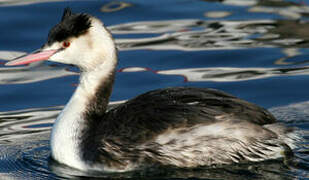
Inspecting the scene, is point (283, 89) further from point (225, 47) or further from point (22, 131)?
point (22, 131)

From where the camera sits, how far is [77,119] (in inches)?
293

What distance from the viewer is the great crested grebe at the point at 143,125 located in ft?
23.0

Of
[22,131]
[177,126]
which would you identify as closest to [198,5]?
[22,131]

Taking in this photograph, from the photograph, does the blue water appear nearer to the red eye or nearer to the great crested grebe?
the great crested grebe

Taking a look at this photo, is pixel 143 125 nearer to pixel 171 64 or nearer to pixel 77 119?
pixel 77 119

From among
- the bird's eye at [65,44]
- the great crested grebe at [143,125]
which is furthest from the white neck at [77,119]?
the bird's eye at [65,44]

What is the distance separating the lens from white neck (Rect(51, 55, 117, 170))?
7281 mm

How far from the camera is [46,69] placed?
35.2 ft

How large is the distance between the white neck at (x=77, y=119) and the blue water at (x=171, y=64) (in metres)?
0.13

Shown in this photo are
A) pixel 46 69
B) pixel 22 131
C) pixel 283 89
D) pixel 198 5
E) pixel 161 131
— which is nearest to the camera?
pixel 161 131

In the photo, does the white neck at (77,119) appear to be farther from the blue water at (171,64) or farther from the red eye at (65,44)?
the red eye at (65,44)

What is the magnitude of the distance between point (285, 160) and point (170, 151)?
106 cm

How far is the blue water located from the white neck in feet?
0.42

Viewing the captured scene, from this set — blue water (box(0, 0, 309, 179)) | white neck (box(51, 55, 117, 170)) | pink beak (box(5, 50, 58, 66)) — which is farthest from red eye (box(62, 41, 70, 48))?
blue water (box(0, 0, 309, 179))
